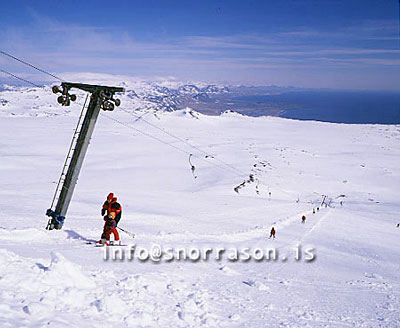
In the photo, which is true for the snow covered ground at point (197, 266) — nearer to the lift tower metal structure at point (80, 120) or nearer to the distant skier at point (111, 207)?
the lift tower metal structure at point (80, 120)

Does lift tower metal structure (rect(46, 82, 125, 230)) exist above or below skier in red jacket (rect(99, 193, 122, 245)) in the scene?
above

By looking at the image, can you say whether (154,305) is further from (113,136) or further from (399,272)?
(113,136)

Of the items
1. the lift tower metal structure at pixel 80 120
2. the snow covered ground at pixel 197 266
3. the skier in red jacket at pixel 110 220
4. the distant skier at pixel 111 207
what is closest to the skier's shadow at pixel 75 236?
the snow covered ground at pixel 197 266

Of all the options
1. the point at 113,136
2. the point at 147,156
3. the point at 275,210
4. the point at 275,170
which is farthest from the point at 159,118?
the point at 275,210

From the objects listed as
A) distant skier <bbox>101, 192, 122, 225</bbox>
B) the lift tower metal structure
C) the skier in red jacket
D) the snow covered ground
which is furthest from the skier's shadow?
distant skier <bbox>101, 192, 122, 225</bbox>

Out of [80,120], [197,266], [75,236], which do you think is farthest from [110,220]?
[80,120]

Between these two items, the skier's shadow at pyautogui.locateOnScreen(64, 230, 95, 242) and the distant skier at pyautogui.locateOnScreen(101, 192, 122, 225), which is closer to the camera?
the distant skier at pyautogui.locateOnScreen(101, 192, 122, 225)

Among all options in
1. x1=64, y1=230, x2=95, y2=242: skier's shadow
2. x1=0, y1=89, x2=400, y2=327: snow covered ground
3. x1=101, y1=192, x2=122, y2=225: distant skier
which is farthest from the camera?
x1=64, y1=230, x2=95, y2=242: skier's shadow

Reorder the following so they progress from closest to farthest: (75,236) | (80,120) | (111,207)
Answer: (111,207) < (80,120) < (75,236)

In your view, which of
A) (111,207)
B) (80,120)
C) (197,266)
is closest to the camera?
(197,266)

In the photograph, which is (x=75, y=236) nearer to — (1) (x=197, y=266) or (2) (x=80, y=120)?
(2) (x=80, y=120)

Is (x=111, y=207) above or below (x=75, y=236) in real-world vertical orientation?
above

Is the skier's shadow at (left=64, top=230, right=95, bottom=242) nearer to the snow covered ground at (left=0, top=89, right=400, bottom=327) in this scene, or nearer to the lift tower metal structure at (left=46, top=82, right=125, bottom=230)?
the snow covered ground at (left=0, top=89, right=400, bottom=327)

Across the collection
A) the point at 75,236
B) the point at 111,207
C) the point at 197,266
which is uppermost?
the point at 111,207
